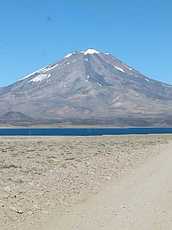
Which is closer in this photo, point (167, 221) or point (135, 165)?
point (167, 221)

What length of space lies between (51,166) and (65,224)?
14952 mm

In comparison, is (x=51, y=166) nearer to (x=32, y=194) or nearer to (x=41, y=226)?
(x=32, y=194)

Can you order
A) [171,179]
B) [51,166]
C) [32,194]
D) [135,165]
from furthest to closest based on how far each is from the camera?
[135,165] → [51,166] → [171,179] → [32,194]

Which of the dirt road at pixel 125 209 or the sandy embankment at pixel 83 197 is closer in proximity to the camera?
the dirt road at pixel 125 209

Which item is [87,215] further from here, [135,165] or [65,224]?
[135,165]

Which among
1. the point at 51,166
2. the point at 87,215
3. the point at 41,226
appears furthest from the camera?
the point at 51,166

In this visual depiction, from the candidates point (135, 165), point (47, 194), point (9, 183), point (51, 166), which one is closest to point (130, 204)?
point (47, 194)

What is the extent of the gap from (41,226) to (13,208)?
2356 millimetres

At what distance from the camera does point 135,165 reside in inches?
1237

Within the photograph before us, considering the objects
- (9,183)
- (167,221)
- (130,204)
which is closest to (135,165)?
(9,183)

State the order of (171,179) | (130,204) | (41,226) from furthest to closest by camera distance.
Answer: (171,179) → (130,204) → (41,226)

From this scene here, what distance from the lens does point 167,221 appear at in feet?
44.0

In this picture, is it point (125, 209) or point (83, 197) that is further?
point (83, 197)

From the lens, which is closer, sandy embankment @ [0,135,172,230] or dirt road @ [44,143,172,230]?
dirt road @ [44,143,172,230]
